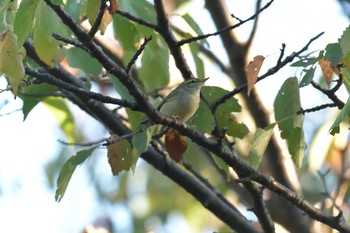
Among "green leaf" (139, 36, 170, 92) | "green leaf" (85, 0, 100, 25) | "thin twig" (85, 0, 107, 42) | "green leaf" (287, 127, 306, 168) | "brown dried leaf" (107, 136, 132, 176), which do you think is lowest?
"green leaf" (287, 127, 306, 168)

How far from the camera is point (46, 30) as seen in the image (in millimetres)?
2221

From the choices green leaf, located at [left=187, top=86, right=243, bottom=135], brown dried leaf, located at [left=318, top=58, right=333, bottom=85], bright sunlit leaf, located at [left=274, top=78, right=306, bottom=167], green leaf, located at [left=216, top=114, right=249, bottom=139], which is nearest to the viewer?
brown dried leaf, located at [left=318, top=58, right=333, bottom=85]

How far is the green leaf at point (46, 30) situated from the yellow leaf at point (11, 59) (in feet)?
1.05

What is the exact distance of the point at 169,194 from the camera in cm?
662

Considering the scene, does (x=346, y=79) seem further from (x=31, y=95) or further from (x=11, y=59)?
(x=31, y=95)

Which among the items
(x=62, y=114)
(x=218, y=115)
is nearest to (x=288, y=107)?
(x=218, y=115)

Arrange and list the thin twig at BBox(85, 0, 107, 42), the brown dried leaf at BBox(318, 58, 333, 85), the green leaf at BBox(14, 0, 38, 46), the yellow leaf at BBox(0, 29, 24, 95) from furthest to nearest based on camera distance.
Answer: the brown dried leaf at BBox(318, 58, 333, 85)
the green leaf at BBox(14, 0, 38, 46)
the thin twig at BBox(85, 0, 107, 42)
the yellow leaf at BBox(0, 29, 24, 95)

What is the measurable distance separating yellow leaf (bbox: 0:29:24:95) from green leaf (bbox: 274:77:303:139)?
0.99m

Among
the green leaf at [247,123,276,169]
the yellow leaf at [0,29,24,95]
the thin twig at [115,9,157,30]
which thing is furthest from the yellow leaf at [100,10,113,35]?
the green leaf at [247,123,276,169]

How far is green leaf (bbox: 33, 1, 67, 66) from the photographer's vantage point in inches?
86.0

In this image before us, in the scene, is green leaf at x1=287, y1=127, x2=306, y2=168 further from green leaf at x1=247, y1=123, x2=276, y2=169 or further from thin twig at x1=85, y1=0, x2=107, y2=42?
thin twig at x1=85, y1=0, x2=107, y2=42

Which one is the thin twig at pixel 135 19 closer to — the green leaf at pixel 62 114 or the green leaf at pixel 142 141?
the green leaf at pixel 142 141

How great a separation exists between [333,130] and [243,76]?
5.16ft

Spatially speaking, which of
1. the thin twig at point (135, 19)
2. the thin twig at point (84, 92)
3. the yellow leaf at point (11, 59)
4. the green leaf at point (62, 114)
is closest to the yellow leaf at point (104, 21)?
the thin twig at point (84, 92)
